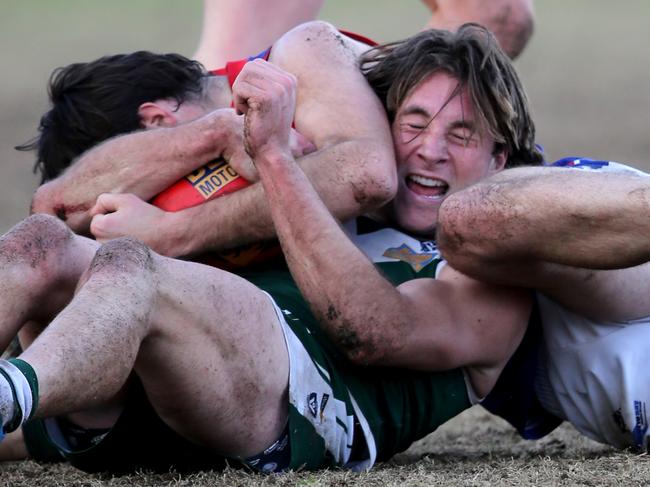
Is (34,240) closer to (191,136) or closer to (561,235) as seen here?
(191,136)

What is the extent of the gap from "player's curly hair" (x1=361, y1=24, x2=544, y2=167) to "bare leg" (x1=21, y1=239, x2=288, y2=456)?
1.04 meters

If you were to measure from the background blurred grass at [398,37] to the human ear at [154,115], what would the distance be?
3.95 metres

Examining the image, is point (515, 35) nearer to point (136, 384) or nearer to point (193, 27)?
point (136, 384)

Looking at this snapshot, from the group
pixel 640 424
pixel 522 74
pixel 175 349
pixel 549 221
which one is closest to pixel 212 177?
pixel 175 349

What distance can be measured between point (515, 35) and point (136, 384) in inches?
108

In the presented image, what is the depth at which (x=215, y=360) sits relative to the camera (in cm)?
315

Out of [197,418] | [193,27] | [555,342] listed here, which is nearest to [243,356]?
[197,418]

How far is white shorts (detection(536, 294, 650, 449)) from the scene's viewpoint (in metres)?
3.65

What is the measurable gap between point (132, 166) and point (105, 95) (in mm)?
427

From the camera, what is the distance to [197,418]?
3.19 m

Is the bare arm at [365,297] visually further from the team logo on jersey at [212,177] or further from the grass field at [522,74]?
the team logo on jersey at [212,177]

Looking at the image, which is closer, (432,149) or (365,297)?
(365,297)

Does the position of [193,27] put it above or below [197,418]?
below

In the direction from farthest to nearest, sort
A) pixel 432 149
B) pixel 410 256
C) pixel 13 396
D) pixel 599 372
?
pixel 432 149
pixel 410 256
pixel 599 372
pixel 13 396
